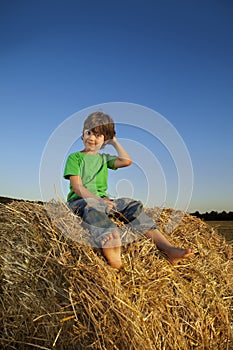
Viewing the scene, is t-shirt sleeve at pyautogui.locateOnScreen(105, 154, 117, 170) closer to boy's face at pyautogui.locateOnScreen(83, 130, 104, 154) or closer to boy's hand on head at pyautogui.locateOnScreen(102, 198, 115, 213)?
boy's face at pyautogui.locateOnScreen(83, 130, 104, 154)

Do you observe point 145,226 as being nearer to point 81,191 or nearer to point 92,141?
point 81,191

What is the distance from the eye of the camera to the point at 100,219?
3.54m

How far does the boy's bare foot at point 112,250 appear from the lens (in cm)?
330

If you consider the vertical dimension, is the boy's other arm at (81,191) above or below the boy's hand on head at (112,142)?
below

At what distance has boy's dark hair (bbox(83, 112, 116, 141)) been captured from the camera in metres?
4.29

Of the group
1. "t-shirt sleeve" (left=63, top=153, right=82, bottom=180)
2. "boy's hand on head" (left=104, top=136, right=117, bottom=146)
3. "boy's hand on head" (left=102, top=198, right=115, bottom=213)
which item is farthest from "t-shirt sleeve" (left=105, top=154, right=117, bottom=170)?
"boy's hand on head" (left=102, top=198, right=115, bottom=213)

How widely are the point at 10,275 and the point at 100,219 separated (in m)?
0.82

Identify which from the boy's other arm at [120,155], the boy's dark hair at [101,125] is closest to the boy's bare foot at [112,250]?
the boy's other arm at [120,155]

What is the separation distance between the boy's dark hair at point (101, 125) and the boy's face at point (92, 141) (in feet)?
0.10

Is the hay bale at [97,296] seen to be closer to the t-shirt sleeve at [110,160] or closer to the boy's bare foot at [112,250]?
the boy's bare foot at [112,250]

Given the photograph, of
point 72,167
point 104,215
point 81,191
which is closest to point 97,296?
point 104,215

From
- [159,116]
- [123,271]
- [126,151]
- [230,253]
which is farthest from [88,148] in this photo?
[230,253]

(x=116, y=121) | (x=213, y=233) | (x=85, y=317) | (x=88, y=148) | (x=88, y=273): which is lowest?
(x=85, y=317)

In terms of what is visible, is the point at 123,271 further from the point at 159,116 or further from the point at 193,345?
the point at 159,116
